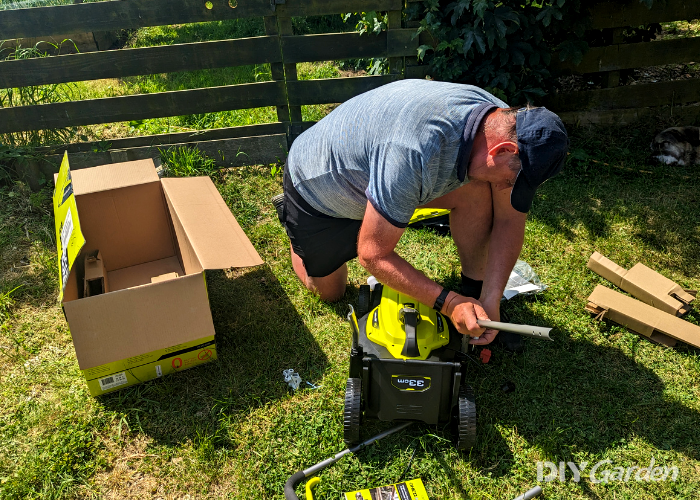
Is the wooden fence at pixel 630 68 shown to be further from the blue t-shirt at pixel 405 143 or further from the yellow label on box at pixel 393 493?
the yellow label on box at pixel 393 493

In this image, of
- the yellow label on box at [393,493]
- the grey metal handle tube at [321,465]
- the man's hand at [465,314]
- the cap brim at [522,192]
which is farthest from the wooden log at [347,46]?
the yellow label on box at [393,493]

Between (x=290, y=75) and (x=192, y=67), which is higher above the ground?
(x=192, y=67)

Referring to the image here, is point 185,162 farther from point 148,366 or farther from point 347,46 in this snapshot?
point 148,366

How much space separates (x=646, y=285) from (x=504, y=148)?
1.55 meters

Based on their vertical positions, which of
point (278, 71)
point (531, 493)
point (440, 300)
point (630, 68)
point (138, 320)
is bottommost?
point (531, 493)

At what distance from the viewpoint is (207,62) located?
145 inches

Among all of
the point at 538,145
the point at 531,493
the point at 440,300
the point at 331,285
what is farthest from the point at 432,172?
the point at 531,493

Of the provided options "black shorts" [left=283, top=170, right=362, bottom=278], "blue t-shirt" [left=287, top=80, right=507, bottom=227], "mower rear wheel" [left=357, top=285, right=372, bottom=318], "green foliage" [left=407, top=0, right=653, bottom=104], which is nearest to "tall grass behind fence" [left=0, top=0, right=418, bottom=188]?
"green foliage" [left=407, top=0, right=653, bottom=104]

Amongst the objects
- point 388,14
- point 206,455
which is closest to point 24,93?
point 388,14

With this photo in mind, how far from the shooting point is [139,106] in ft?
12.4

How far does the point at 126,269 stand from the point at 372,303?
160cm

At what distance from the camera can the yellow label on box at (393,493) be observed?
1.99 m

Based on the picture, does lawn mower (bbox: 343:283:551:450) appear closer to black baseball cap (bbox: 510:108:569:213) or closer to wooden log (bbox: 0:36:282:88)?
black baseball cap (bbox: 510:108:569:213)

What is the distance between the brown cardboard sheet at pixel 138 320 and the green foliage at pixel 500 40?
246 centimetres
